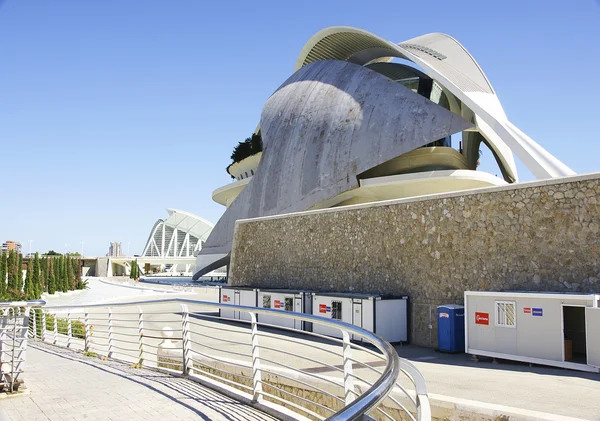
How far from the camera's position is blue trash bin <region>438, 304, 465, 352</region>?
11.9 meters

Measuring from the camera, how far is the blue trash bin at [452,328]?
11869mm

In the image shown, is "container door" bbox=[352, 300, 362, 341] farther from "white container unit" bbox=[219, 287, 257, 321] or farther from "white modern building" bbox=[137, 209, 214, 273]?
"white modern building" bbox=[137, 209, 214, 273]

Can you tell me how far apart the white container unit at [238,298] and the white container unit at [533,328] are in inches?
334

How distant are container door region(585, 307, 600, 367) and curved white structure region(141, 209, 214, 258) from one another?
82.7 m

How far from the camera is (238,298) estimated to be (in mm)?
19016

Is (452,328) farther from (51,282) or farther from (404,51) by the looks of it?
(51,282)

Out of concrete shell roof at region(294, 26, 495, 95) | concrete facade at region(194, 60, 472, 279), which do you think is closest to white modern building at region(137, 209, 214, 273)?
concrete shell roof at region(294, 26, 495, 95)

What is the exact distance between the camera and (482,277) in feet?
40.7

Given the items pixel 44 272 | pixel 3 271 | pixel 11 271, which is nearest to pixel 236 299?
pixel 3 271

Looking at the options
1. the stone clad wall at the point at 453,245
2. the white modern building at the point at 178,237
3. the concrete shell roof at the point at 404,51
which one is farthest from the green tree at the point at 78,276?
the white modern building at the point at 178,237

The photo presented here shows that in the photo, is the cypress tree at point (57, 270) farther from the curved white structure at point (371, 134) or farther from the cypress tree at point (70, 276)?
the curved white structure at point (371, 134)

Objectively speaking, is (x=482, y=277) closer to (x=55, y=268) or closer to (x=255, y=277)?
(x=255, y=277)

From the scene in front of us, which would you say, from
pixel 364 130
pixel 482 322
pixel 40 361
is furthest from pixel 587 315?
pixel 364 130

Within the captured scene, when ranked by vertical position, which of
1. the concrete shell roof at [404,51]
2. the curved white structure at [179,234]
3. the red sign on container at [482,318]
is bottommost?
the red sign on container at [482,318]
